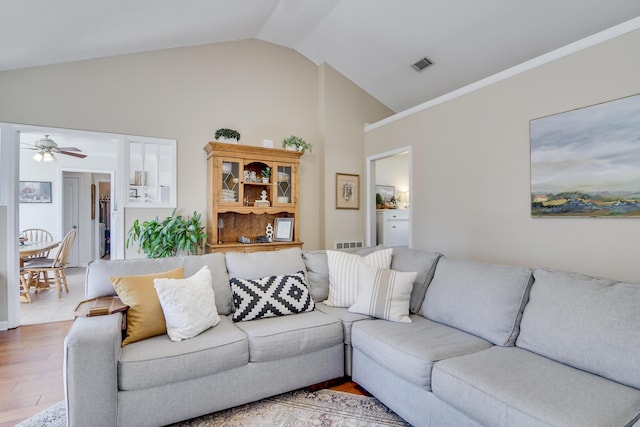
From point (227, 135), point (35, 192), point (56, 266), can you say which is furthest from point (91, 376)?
point (35, 192)

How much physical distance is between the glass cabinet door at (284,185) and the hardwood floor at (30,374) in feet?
7.96

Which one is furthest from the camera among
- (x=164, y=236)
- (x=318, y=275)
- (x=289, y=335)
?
(x=164, y=236)

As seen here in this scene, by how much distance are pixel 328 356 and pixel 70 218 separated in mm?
6864

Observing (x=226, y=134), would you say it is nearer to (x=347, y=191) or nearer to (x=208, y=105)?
(x=208, y=105)

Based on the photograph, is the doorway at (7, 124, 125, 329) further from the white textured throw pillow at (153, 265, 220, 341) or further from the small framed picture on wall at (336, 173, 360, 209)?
the small framed picture on wall at (336, 173, 360, 209)

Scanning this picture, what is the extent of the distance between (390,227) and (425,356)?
3.80 metres

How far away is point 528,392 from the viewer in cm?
136

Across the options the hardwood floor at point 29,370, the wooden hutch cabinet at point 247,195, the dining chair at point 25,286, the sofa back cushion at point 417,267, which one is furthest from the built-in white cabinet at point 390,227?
the dining chair at point 25,286

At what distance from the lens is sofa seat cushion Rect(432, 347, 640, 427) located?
4.01ft

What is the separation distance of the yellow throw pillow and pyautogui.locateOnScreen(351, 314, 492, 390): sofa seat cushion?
1.21 meters

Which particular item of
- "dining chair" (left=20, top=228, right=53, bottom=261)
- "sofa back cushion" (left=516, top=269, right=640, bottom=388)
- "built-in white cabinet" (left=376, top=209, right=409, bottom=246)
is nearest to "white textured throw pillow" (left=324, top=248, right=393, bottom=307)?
"sofa back cushion" (left=516, top=269, right=640, bottom=388)

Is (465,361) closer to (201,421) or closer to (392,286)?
(392,286)

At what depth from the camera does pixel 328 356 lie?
224 centimetres

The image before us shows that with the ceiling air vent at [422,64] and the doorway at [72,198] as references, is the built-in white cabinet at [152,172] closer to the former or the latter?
the doorway at [72,198]
